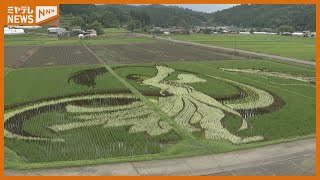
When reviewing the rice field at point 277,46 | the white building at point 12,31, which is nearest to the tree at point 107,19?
the white building at point 12,31

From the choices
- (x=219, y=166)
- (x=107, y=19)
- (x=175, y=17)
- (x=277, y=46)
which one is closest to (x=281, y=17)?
(x=175, y=17)

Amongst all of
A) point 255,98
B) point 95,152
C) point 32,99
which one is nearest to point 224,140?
point 95,152

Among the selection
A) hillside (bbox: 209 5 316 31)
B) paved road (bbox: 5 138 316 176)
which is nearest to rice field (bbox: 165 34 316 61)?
paved road (bbox: 5 138 316 176)

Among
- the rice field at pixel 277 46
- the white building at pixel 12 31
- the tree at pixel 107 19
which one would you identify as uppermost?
the tree at pixel 107 19

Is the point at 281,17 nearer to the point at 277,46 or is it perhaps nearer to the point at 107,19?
the point at 107,19

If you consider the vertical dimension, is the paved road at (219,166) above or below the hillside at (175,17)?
below

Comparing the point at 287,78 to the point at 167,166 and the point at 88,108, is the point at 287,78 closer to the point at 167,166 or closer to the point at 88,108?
the point at 88,108

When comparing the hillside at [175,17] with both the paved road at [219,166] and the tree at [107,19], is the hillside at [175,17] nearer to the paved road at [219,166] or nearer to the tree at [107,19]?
the tree at [107,19]
